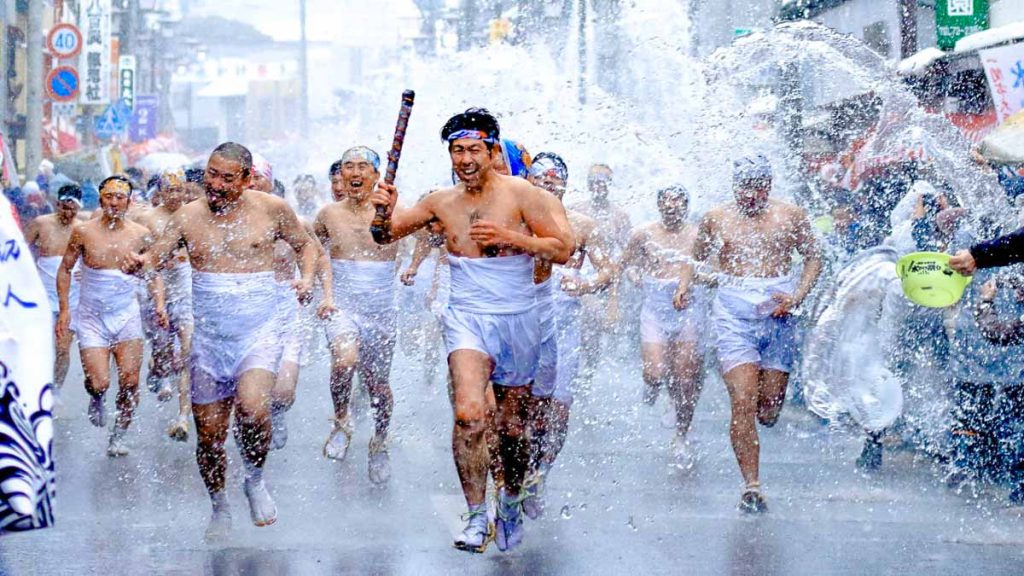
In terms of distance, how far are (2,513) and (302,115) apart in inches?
3443

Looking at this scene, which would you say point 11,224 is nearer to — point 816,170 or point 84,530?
point 84,530

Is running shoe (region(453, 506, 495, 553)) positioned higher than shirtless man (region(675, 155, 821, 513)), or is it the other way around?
shirtless man (region(675, 155, 821, 513))

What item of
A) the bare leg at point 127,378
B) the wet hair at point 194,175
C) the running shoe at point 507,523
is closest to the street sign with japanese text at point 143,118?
the wet hair at point 194,175

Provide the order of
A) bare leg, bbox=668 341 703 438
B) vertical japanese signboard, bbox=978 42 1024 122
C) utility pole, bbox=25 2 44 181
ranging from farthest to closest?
utility pole, bbox=25 2 44 181 < vertical japanese signboard, bbox=978 42 1024 122 < bare leg, bbox=668 341 703 438

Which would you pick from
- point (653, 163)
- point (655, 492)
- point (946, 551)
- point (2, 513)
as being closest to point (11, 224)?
point (2, 513)

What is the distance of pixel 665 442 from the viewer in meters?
10.2

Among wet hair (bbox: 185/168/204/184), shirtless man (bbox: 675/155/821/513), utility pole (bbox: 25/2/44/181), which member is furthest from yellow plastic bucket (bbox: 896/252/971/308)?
utility pole (bbox: 25/2/44/181)

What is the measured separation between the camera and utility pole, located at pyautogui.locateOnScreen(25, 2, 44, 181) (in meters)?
21.5

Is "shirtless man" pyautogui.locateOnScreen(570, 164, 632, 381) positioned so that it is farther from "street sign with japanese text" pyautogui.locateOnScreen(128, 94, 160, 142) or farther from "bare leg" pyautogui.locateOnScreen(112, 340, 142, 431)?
"street sign with japanese text" pyautogui.locateOnScreen(128, 94, 160, 142)

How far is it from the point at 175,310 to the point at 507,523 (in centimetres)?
495

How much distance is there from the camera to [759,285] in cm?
814

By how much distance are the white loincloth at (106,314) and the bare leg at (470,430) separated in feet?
14.3

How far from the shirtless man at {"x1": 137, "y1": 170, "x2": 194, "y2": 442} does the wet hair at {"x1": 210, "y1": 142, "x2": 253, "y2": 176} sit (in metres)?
2.83

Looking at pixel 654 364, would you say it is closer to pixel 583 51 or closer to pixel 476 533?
pixel 476 533
